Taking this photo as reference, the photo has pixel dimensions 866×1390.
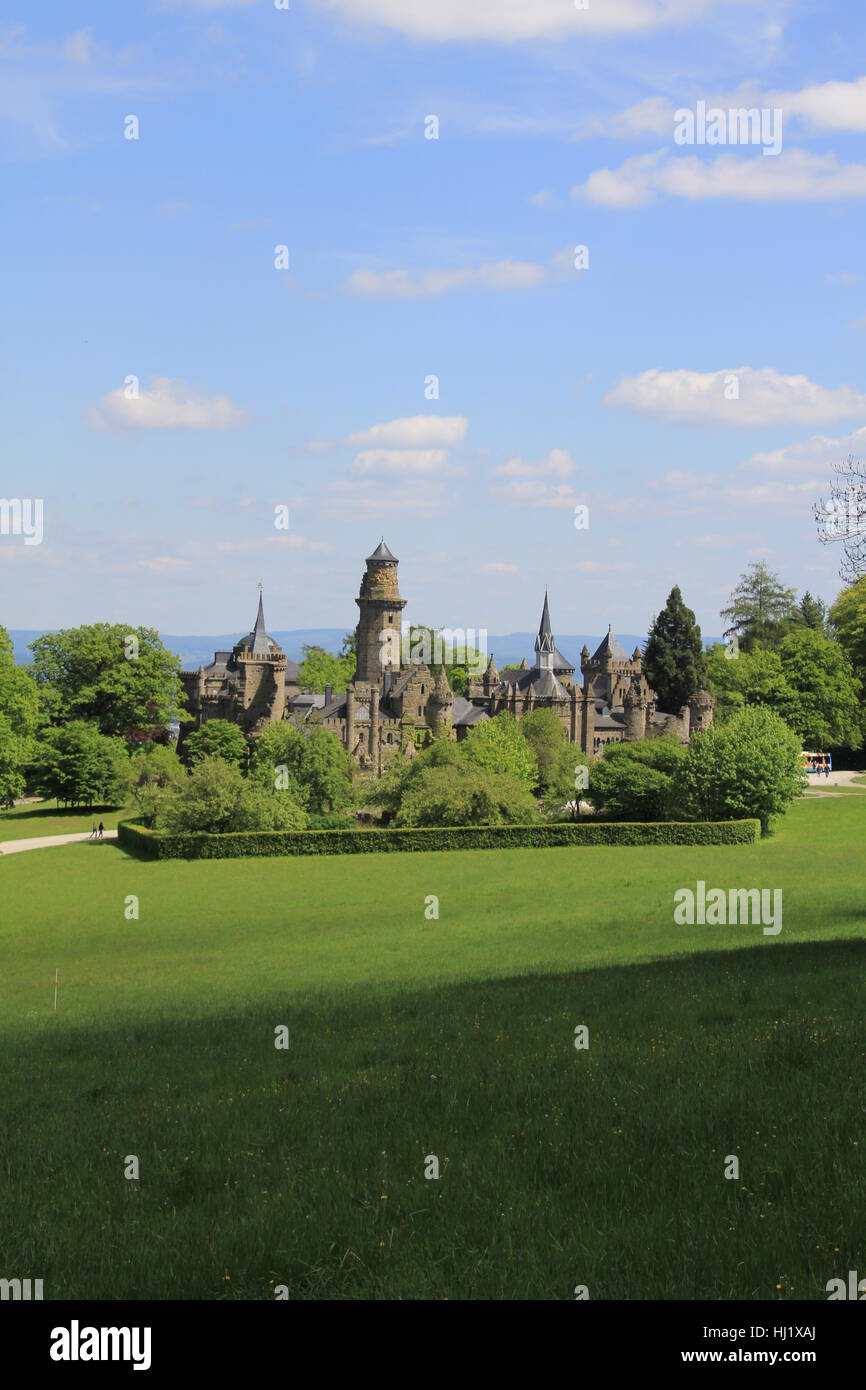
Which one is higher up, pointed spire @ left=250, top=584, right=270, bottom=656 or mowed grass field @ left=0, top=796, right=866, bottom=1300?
pointed spire @ left=250, top=584, right=270, bottom=656

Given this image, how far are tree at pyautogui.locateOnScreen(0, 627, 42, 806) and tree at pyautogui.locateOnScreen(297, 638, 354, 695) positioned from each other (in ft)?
191

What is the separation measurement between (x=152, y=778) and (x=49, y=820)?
9642 mm

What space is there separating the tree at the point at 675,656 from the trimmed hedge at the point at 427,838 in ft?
149

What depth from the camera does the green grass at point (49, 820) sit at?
72688mm

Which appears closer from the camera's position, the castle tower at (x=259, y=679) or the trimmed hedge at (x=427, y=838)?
the trimmed hedge at (x=427, y=838)

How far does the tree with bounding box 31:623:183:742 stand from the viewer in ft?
300

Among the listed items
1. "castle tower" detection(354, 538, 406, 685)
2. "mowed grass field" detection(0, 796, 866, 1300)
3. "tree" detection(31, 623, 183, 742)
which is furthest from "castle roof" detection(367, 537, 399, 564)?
"mowed grass field" detection(0, 796, 866, 1300)

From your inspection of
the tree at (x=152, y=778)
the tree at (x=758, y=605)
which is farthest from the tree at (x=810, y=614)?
the tree at (x=152, y=778)

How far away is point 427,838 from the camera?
63875mm

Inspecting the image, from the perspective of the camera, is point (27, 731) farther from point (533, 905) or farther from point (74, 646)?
point (533, 905)

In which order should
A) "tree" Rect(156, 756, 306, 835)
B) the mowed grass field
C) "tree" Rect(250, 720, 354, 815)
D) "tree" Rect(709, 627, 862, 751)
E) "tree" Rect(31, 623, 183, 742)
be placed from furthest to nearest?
"tree" Rect(709, 627, 862, 751)
"tree" Rect(31, 623, 183, 742)
"tree" Rect(250, 720, 354, 815)
"tree" Rect(156, 756, 306, 835)
the mowed grass field

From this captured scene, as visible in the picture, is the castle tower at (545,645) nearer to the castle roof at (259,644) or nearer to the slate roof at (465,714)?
the slate roof at (465,714)

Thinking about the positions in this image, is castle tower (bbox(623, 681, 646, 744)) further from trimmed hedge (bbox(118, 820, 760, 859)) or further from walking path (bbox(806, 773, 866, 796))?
trimmed hedge (bbox(118, 820, 760, 859))
